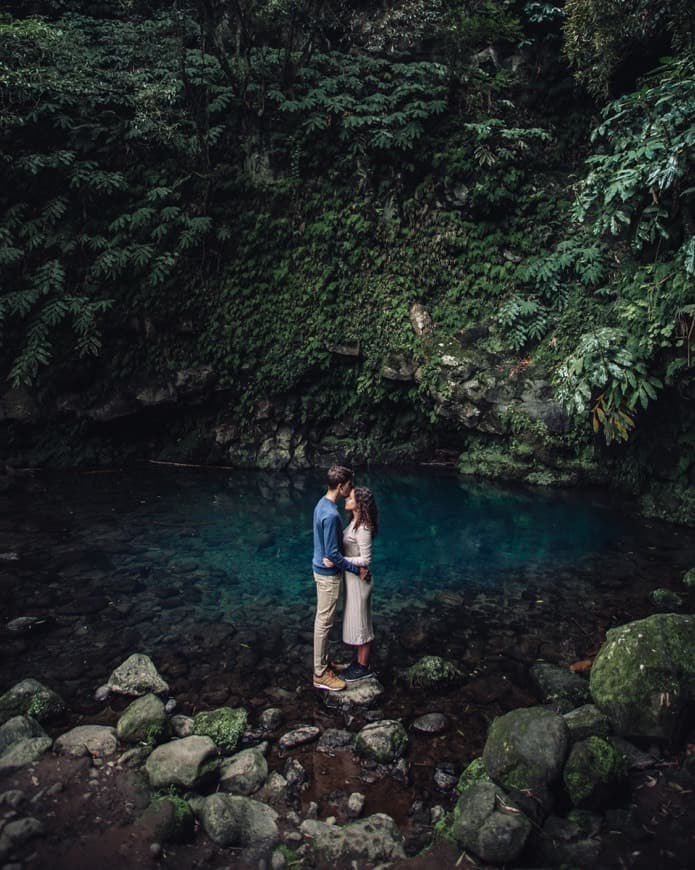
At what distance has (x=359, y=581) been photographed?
562 centimetres

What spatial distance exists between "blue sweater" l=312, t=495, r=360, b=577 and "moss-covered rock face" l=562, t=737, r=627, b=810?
2.42 m

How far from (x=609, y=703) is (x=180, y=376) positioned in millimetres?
12751

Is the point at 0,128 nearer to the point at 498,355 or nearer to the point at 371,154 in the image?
the point at 371,154

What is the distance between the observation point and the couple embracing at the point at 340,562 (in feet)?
17.8

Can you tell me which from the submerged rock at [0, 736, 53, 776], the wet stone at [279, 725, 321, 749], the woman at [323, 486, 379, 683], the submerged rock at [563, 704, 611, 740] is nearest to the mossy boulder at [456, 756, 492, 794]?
the submerged rock at [563, 704, 611, 740]

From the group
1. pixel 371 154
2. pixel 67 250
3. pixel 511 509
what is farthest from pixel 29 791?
pixel 371 154

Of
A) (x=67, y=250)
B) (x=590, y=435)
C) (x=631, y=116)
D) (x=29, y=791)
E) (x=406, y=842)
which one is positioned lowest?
(x=406, y=842)

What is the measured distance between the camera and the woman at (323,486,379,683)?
5516 mm

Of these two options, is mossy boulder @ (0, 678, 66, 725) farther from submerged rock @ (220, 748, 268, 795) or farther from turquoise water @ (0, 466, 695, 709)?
submerged rock @ (220, 748, 268, 795)

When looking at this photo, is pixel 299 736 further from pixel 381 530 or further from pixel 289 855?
pixel 381 530

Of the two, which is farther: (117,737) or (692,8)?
(692,8)

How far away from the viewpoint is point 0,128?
13680 mm

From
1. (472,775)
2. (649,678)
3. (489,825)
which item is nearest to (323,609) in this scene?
(472,775)

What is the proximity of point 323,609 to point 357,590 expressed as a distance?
1.35ft
